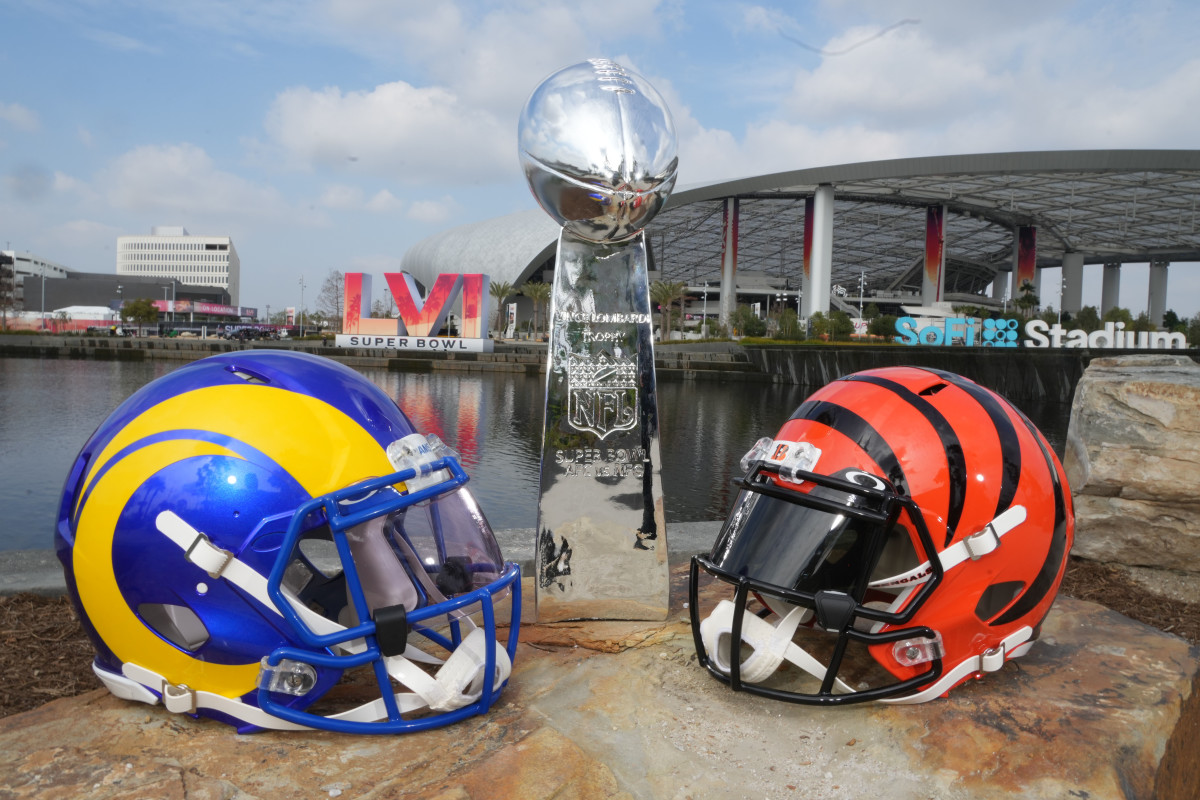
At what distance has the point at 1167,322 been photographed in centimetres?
4416

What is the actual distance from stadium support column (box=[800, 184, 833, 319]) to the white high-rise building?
117693 millimetres

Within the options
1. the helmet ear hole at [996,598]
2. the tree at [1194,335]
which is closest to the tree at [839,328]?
the tree at [1194,335]

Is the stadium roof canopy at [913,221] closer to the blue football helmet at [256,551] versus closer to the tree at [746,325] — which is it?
the tree at [746,325]

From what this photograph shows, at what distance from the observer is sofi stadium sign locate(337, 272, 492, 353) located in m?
44.2

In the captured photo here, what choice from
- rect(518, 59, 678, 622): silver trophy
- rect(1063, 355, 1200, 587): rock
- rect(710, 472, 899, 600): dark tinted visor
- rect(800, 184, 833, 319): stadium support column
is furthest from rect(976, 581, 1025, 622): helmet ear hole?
rect(800, 184, 833, 319): stadium support column

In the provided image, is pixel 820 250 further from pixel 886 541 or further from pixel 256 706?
pixel 256 706

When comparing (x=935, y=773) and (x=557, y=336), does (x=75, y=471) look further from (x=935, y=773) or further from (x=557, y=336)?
(x=935, y=773)

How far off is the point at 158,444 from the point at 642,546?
7.39 feet

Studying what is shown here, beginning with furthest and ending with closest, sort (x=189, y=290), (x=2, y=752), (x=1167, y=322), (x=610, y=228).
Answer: (x=189, y=290), (x=1167, y=322), (x=610, y=228), (x=2, y=752)

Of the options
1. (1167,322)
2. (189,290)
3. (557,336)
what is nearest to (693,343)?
(1167,322)

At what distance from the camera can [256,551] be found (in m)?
2.58

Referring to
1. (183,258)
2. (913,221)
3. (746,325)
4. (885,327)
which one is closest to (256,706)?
(885,327)

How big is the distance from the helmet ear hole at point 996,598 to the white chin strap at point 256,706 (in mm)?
1750

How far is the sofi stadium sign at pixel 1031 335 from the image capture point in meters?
35.2
